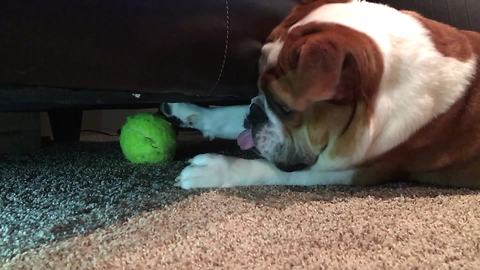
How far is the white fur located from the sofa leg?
0.97 meters

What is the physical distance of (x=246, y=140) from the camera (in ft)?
4.76

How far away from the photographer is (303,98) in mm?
1200

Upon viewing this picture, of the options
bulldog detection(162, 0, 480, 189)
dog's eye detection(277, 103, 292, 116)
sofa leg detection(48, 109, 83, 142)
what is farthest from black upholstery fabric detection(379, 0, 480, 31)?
sofa leg detection(48, 109, 83, 142)

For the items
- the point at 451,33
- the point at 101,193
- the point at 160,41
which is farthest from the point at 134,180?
the point at 451,33

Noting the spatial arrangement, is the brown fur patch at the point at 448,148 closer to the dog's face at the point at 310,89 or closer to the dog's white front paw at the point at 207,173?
the dog's face at the point at 310,89

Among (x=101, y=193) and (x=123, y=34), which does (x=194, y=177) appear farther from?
(x=123, y=34)

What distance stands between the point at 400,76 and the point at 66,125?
1175mm

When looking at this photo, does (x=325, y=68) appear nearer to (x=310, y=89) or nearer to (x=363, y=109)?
(x=310, y=89)

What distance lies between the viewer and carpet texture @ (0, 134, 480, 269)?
3.22 feet

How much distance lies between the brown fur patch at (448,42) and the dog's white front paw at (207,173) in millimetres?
534

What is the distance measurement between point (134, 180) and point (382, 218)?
0.55m

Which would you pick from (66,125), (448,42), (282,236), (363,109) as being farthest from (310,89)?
(66,125)

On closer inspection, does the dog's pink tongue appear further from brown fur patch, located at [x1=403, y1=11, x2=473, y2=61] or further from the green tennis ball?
brown fur patch, located at [x1=403, y1=11, x2=473, y2=61]

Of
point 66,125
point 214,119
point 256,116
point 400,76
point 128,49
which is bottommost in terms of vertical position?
point 66,125
